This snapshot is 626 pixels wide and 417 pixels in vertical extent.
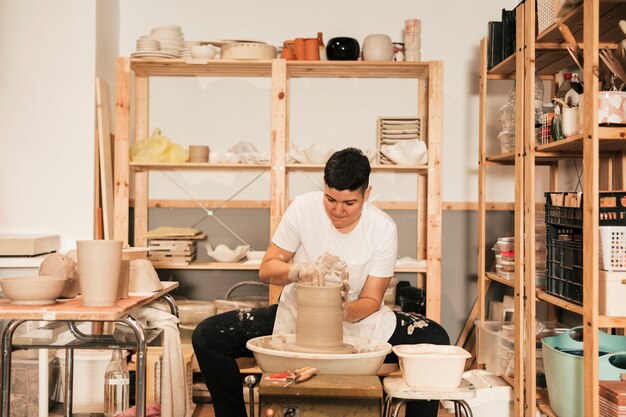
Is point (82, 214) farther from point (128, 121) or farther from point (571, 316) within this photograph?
point (571, 316)

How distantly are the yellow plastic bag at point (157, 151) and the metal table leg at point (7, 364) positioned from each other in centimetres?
200

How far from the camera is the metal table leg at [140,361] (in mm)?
2318

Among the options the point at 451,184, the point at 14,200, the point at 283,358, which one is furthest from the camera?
the point at 451,184

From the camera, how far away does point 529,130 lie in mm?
3215

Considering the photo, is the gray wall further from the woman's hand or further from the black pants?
the woman's hand

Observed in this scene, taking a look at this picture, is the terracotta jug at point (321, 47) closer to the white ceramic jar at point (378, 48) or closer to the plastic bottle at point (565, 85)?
the white ceramic jar at point (378, 48)

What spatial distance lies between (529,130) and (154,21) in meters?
2.71

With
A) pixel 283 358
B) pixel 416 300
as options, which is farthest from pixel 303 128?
pixel 283 358

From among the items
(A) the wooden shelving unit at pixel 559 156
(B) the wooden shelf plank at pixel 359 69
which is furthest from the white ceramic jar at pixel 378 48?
(A) the wooden shelving unit at pixel 559 156

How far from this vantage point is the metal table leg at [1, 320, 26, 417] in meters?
2.45

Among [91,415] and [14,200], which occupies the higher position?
[14,200]

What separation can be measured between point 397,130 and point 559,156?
1201 millimetres

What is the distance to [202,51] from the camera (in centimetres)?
438

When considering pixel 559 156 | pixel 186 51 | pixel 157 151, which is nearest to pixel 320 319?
pixel 559 156
